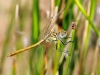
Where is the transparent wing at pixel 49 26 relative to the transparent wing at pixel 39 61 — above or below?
above

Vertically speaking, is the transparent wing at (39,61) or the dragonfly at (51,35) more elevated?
the dragonfly at (51,35)

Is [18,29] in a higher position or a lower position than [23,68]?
higher

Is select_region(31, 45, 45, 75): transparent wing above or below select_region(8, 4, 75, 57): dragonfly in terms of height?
below

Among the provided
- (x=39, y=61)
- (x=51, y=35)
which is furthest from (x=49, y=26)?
(x=39, y=61)

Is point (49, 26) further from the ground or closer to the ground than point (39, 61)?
further from the ground

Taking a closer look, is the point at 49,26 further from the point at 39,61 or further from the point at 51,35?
the point at 39,61

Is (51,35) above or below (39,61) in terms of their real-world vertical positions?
above

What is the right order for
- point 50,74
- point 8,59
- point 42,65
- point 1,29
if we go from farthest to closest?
point 1,29
point 8,59
point 50,74
point 42,65

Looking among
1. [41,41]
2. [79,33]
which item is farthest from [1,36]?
[41,41]

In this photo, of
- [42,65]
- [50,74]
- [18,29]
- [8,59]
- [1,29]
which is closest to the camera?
[42,65]

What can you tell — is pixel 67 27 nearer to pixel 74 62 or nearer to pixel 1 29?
pixel 74 62

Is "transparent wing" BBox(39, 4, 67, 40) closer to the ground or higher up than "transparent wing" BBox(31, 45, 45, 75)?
higher up
